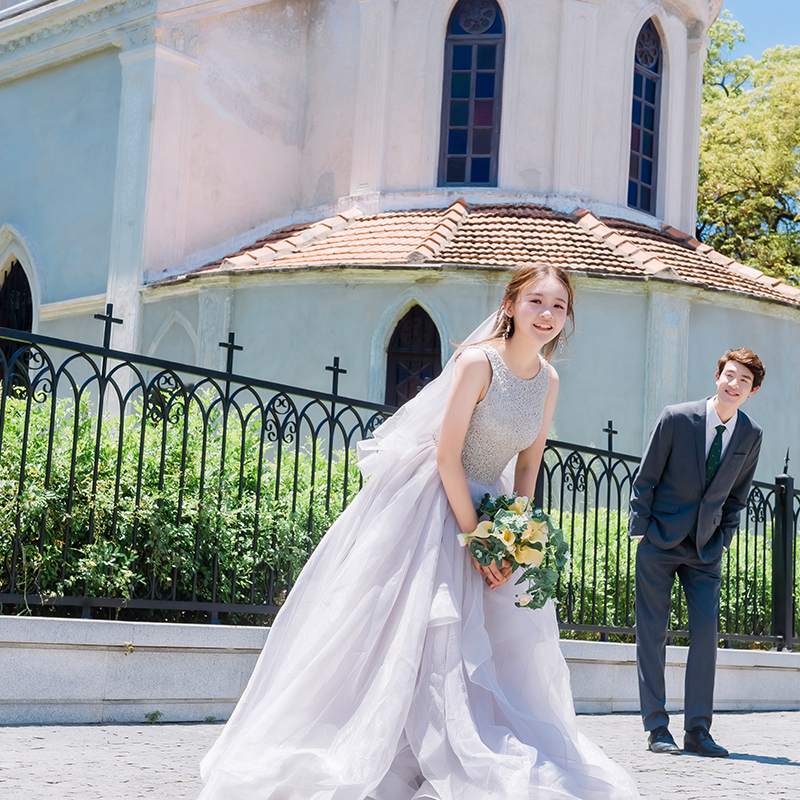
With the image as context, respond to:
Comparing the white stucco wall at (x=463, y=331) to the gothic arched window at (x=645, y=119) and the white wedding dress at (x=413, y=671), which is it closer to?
the gothic arched window at (x=645, y=119)

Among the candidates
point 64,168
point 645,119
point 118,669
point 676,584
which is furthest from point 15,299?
point 118,669

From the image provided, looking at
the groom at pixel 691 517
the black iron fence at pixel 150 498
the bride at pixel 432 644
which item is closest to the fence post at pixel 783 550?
the black iron fence at pixel 150 498

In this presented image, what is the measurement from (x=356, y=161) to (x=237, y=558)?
1310cm

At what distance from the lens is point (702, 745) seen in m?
6.16

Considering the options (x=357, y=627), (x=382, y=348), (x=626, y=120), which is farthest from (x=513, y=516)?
(x=626, y=120)

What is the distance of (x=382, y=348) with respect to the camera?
17078mm

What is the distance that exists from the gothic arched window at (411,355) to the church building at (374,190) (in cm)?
3

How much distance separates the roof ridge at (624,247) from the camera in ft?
55.5

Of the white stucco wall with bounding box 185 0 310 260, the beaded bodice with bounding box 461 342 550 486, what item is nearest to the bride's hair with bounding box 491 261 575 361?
the beaded bodice with bounding box 461 342 550 486

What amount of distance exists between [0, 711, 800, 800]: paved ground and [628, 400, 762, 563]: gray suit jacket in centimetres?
115

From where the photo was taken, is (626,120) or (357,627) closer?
(357,627)

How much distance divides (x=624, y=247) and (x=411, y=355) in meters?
3.52

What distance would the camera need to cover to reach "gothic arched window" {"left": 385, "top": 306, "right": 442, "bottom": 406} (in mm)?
17188

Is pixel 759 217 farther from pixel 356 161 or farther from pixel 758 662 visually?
pixel 758 662
